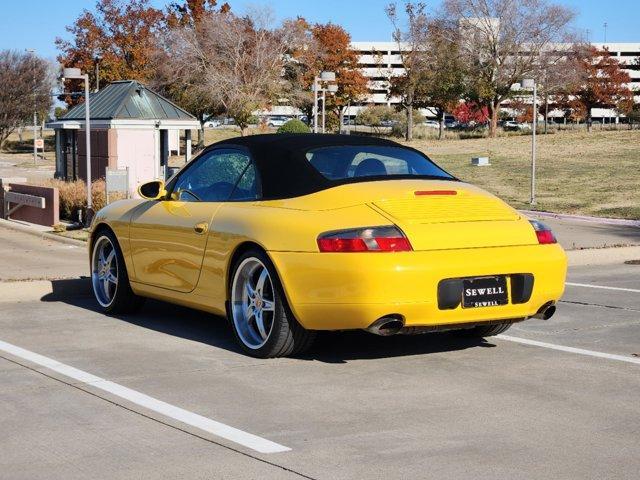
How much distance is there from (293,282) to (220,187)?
5.08 feet

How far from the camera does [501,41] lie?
73000 millimetres

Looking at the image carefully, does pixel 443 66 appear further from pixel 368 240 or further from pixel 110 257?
pixel 368 240

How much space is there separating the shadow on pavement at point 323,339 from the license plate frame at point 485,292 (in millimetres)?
838

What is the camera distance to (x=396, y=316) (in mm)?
6902

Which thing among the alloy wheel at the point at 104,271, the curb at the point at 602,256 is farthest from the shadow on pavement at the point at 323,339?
the curb at the point at 602,256

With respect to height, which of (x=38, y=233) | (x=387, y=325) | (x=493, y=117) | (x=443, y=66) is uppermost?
(x=443, y=66)

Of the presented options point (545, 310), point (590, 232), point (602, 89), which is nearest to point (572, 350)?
point (545, 310)

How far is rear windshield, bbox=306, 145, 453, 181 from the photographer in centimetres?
783

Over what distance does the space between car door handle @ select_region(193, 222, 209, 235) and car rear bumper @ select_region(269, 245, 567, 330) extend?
0.99 metres

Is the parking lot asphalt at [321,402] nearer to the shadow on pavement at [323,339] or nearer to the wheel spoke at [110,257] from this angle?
the shadow on pavement at [323,339]

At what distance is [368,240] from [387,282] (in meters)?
0.30

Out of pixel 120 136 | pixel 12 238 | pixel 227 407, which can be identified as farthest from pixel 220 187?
pixel 120 136

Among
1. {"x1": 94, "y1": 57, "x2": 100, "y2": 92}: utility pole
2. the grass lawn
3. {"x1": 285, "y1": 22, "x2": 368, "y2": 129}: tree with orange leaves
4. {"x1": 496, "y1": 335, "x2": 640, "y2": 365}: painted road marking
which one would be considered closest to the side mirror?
{"x1": 496, "y1": 335, "x2": 640, "y2": 365}: painted road marking

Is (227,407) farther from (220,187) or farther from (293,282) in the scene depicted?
(220,187)
